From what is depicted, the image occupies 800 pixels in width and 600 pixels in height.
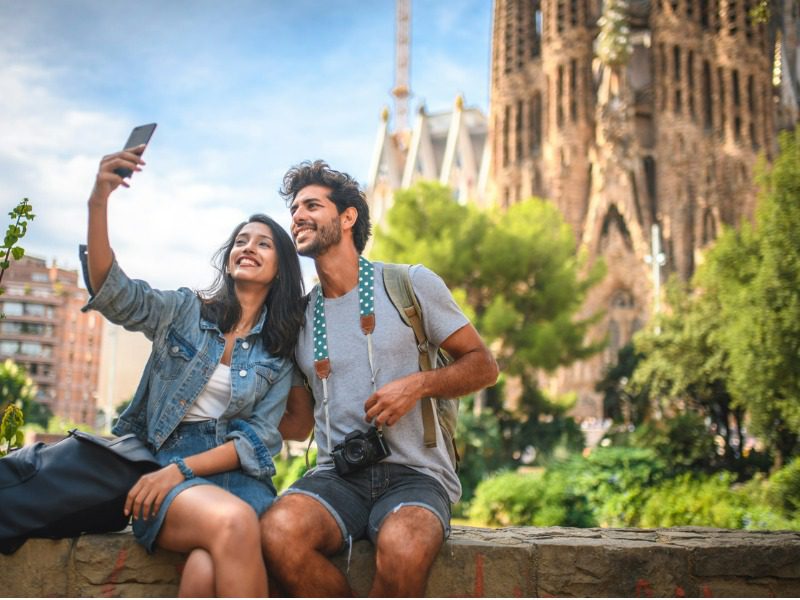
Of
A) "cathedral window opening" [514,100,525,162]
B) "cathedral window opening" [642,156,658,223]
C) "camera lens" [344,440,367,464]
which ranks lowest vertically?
"camera lens" [344,440,367,464]

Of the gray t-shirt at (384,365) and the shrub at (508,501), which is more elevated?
the gray t-shirt at (384,365)

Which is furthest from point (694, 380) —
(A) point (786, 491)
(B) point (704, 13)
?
(B) point (704, 13)

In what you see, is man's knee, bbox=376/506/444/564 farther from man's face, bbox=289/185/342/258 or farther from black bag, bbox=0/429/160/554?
man's face, bbox=289/185/342/258

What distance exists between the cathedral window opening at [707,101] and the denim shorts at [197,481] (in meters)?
32.4

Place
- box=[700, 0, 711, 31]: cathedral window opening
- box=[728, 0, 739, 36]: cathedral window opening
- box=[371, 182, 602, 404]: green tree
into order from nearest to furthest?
box=[371, 182, 602, 404]: green tree, box=[728, 0, 739, 36]: cathedral window opening, box=[700, 0, 711, 31]: cathedral window opening

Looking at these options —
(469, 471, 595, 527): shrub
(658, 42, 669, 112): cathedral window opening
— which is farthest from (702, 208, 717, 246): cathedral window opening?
(469, 471, 595, 527): shrub

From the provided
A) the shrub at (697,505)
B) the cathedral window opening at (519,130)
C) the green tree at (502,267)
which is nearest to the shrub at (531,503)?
the shrub at (697,505)

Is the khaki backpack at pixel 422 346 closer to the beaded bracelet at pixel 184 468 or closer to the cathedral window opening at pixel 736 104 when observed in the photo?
the beaded bracelet at pixel 184 468

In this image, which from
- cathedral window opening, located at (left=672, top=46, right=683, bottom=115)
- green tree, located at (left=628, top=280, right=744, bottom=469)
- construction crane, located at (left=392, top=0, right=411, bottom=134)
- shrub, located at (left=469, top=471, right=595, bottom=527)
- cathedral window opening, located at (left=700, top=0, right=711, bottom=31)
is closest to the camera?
shrub, located at (left=469, top=471, right=595, bottom=527)

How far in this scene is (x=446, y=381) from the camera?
8.64 ft

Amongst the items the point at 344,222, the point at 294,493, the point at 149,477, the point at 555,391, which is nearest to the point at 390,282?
the point at 344,222

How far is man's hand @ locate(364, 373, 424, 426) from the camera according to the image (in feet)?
8.14

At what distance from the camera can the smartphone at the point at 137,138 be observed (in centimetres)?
248

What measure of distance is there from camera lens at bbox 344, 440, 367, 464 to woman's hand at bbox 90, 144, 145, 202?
1.07 m
